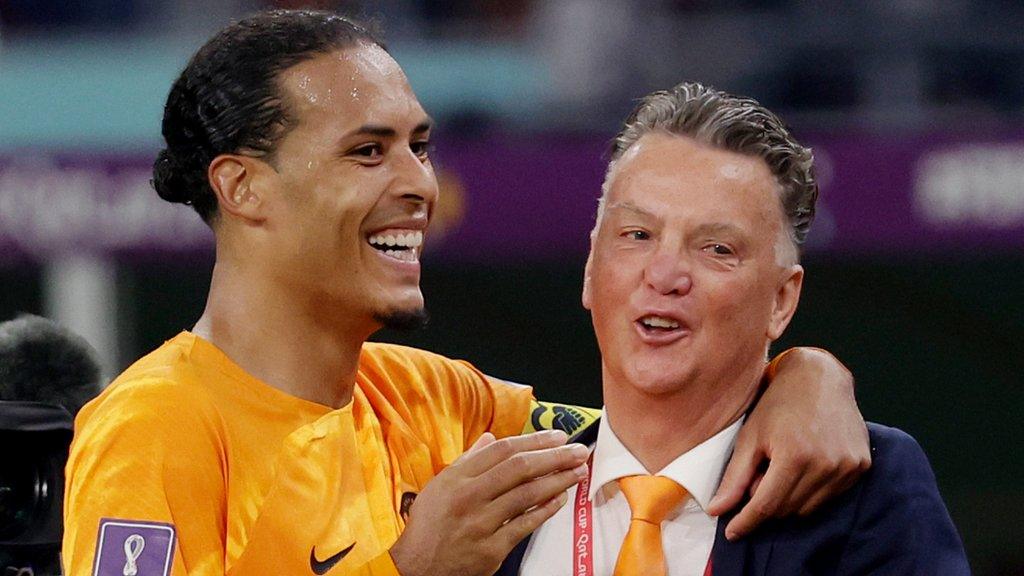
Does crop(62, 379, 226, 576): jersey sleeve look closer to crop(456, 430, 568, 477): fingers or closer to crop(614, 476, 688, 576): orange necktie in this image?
crop(456, 430, 568, 477): fingers

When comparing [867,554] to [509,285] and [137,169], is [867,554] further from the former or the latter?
[509,285]

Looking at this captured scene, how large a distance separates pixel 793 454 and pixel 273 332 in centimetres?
78

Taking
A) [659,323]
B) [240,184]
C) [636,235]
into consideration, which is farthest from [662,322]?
[240,184]

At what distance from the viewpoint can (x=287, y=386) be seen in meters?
2.40

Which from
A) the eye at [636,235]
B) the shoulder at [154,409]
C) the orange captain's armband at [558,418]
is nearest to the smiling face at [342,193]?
the shoulder at [154,409]

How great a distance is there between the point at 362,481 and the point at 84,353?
0.66m

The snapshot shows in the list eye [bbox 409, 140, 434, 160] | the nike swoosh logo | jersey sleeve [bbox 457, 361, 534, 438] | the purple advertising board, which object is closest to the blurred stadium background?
the purple advertising board

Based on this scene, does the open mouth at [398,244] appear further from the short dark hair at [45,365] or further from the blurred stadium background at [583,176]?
the blurred stadium background at [583,176]

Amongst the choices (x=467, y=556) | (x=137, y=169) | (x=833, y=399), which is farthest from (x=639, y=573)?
(x=137, y=169)

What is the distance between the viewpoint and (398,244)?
8.04ft

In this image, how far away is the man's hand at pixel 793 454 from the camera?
2.19 m

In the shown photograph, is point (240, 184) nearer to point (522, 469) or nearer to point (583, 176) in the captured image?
point (522, 469)

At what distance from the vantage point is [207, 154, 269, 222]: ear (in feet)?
7.88

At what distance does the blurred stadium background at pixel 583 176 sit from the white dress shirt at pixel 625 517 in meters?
3.77
